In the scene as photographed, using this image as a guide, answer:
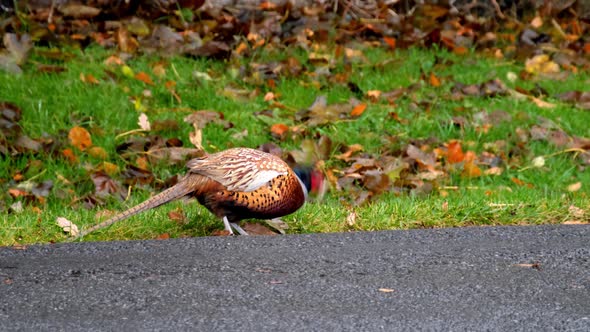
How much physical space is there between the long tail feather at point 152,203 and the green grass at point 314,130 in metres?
0.15

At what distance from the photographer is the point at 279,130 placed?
7.86 metres

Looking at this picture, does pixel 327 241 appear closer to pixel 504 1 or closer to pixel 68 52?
pixel 68 52

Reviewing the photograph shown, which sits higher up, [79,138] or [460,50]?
[79,138]

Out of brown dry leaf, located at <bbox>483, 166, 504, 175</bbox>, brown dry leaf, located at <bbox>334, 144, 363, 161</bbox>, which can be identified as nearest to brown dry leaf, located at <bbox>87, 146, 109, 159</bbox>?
brown dry leaf, located at <bbox>334, 144, 363, 161</bbox>

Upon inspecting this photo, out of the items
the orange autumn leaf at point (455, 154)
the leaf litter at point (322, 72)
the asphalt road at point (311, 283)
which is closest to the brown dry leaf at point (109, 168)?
the leaf litter at point (322, 72)

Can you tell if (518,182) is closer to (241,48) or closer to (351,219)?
(351,219)

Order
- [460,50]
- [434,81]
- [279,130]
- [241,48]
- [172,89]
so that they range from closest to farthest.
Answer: [279,130]
[172,89]
[434,81]
[241,48]
[460,50]

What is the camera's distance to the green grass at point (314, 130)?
6129mm

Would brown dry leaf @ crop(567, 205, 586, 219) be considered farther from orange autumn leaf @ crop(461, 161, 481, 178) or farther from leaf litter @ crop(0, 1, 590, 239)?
orange autumn leaf @ crop(461, 161, 481, 178)

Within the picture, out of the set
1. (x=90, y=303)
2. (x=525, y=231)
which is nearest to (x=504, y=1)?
(x=525, y=231)

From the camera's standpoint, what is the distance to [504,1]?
11250 millimetres

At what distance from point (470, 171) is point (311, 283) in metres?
3.00

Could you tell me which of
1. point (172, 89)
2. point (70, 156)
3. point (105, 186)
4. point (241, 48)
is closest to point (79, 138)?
point (70, 156)

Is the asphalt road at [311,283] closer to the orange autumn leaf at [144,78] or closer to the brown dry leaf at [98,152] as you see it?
the brown dry leaf at [98,152]
